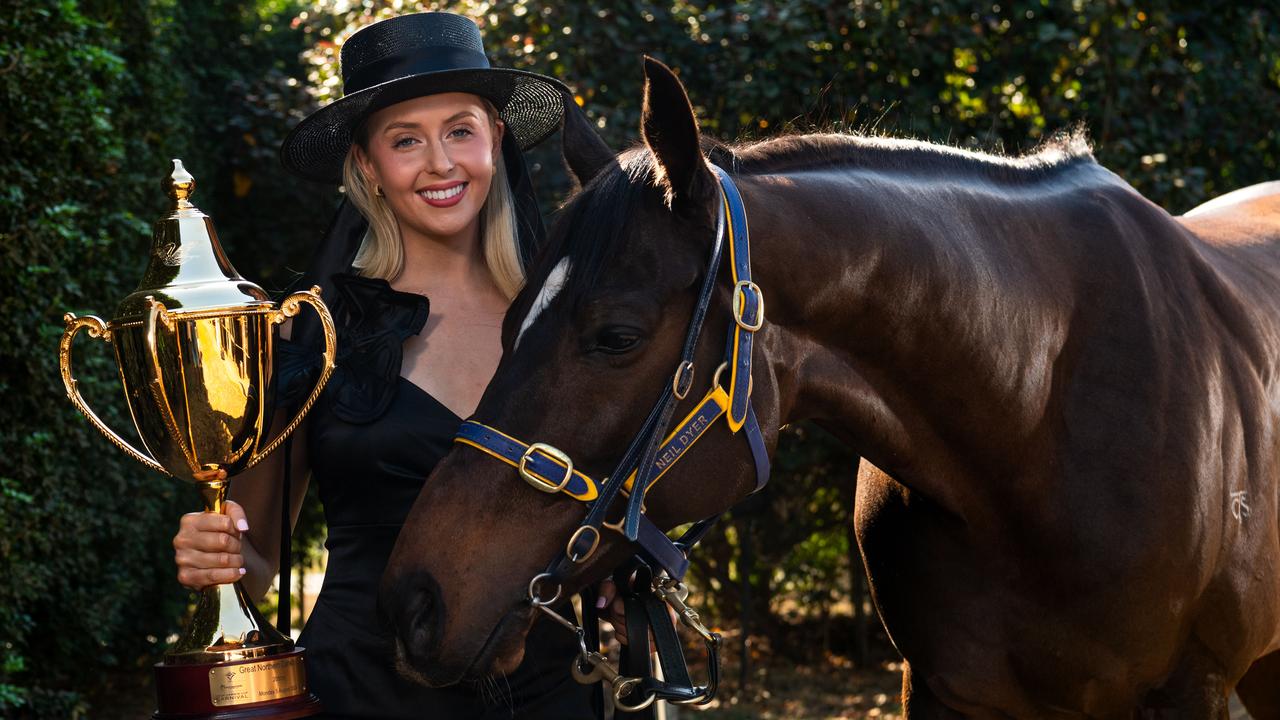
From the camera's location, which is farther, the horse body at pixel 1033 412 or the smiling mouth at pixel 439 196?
the smiling mouth at pixel 439 196

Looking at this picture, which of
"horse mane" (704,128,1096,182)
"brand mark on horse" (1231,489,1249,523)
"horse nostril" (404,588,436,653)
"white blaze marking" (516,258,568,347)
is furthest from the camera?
"brand mark on horse" (1231,489,1249,523)

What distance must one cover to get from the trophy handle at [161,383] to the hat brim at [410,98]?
602 millimetres

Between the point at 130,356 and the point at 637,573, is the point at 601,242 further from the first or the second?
the point at 130,356

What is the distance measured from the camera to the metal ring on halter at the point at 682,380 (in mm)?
1878

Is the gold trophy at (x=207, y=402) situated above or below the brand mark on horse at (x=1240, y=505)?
above

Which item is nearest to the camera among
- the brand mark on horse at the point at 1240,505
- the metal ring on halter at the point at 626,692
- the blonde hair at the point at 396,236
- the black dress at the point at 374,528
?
the metal ring on halter at the point at 626,692

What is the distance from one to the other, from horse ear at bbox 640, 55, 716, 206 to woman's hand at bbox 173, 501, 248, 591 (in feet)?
3.20

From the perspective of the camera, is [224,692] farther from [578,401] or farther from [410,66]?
[410,66]

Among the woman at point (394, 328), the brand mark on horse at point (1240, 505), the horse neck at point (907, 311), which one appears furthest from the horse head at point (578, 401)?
the brand mark on horse at point (1240, 505)

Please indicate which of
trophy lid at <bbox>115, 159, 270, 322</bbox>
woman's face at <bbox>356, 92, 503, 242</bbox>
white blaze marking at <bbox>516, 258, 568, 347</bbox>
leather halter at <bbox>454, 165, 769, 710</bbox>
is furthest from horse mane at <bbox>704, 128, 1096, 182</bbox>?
trophy lid at <bbox>115, 159, 270, 322</bbox>

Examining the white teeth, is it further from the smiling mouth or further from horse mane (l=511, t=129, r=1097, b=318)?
horse mane (l=511, t=129, r=1097, b=318)

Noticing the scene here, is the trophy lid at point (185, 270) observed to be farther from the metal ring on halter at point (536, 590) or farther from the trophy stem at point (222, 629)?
the metal ring on halter at point (536, 590)

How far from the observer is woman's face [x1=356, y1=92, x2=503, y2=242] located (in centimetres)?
253

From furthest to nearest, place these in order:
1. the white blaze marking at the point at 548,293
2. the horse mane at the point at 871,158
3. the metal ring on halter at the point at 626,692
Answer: the horse mane at the point at 871,158 → the metal ring on halter at the point at 626,692 → the white blaze marking at the point at 548,293
